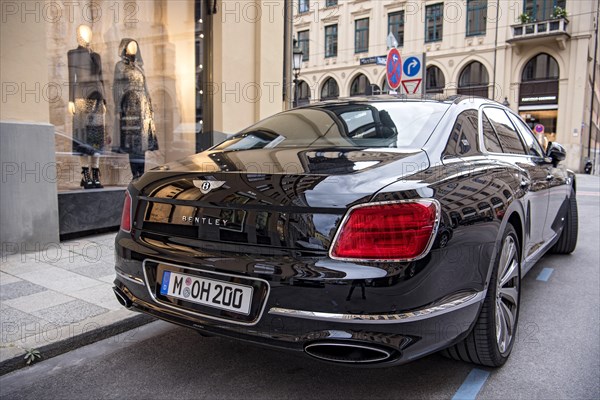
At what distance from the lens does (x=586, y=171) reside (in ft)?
94.1

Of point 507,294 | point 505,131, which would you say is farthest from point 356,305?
point 505,131

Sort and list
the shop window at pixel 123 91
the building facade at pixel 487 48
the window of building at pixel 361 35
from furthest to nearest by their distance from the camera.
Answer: the window of building at pixel 361 35
the building facade at pixel 487 48
the shop window at pixel 123 91

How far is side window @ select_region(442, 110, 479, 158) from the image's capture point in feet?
8.58

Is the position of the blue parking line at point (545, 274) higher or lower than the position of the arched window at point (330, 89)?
lower

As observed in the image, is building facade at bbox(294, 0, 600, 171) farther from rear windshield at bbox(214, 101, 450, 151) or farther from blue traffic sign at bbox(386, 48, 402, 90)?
rear windshield at bbox(214, 101, 450, 151)

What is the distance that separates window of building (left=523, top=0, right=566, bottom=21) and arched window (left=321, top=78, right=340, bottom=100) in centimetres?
1404

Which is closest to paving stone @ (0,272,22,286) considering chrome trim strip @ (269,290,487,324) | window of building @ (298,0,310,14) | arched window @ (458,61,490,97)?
chrome trim strip @ (269,290,487,324)

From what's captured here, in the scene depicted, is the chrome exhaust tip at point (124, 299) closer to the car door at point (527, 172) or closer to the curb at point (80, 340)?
the curb at point (80, 340)

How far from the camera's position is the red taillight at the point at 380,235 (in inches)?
77.0

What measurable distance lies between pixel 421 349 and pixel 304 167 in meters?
0.95

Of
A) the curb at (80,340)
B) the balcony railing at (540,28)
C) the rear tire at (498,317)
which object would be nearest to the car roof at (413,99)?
the rear tire at (498,317)

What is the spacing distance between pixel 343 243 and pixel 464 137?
127cm

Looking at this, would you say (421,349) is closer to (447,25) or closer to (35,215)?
(35,215)

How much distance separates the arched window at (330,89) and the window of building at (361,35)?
3.29 m
